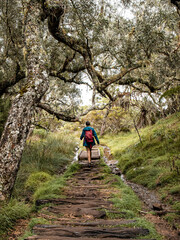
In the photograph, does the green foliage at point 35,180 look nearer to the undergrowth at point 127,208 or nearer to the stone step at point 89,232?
the undergrowth at point 127,208

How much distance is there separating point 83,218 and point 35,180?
2775 mm

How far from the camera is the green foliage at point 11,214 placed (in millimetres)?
3297

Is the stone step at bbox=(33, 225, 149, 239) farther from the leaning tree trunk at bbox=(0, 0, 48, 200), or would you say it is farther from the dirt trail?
the leaning tree trunk at bbox=(0, 0, 48, 200)

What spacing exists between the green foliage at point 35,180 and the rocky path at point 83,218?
3.10 ft

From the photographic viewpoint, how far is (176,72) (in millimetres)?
9984

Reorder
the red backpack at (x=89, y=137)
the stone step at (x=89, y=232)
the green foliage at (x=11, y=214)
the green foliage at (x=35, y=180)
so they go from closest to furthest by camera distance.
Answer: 1. the stone step at (x=89, y=232)
2. the green foliage at (x=11, y=214)
3. the green foliage at (x=35, y=180)
4. the red backpack at (x=89, y=137)

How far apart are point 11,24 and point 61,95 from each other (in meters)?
6.78

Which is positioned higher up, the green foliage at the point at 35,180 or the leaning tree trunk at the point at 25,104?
the leaning tree trunk at the point at 25,104

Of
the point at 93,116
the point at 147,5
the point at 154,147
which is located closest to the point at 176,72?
the point at 147,5

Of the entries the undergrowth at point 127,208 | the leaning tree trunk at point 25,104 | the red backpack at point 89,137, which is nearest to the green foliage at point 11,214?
A: the leaning tree trunk at point 25,104

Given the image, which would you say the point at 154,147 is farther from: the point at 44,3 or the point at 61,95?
the point at 61,95

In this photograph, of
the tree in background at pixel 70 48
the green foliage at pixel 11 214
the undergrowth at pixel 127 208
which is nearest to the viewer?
the undergrowth at pixel 127 208

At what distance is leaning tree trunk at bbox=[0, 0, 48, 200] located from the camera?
Answer: 13.0 feet

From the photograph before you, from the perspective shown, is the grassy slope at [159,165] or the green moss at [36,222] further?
the grassy slope at [159,165]
